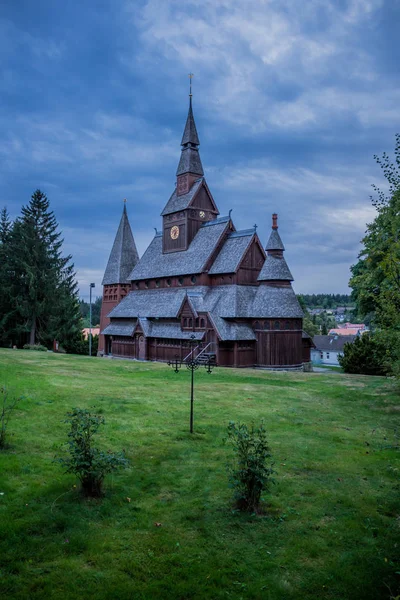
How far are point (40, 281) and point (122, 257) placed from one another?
10357mm

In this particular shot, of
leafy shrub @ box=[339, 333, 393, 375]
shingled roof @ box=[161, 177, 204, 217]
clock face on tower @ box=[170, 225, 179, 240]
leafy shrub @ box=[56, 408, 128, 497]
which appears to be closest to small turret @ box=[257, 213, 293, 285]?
leafy shrub @ box=[339, 333, 393, 375]

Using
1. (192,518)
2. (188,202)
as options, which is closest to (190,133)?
(188,202)

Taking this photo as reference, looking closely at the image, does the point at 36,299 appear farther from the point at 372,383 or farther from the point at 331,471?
the point at 331,471

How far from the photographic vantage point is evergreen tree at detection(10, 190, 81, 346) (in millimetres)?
50031

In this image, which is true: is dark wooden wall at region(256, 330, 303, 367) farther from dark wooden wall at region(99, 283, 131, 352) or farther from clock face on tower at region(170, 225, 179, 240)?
dark wooden wall at region(99, 283, 131, 352)

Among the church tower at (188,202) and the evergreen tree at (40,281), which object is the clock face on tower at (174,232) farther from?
the evergreen tree at (40,281)

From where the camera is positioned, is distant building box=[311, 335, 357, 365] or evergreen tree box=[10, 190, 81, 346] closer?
evergreen tree box=[10, 190, 81, 346]

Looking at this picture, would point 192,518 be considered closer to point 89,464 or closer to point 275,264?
point 89,464

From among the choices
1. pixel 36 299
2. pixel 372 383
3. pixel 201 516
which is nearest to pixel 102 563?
pixel 201 516

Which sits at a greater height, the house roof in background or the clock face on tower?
the clock face on tower

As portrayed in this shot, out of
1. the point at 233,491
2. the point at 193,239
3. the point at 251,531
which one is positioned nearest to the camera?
the point at 251,531

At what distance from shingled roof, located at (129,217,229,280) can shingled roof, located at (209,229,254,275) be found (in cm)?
93

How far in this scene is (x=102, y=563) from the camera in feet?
20.8

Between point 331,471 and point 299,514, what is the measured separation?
103 inches
